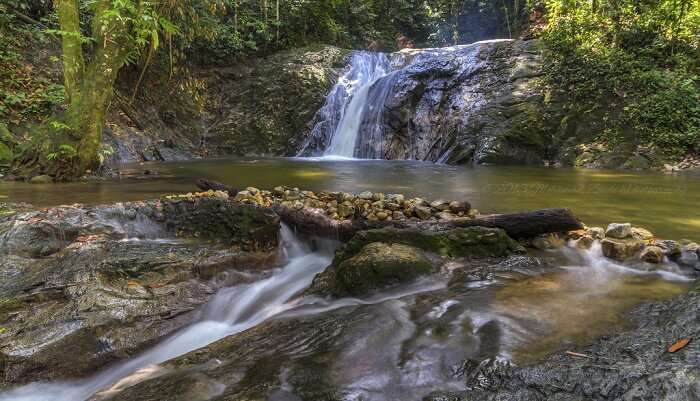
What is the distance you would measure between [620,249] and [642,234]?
515mm

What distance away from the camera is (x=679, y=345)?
1792 mm

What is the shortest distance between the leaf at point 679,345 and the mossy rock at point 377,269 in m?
1.59

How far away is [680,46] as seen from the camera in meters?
10.8

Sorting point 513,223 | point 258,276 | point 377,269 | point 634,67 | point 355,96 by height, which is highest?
point 634,67

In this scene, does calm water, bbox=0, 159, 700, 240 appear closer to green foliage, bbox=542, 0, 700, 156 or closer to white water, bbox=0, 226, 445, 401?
green foliage, bbox=542, 0, 700, 156

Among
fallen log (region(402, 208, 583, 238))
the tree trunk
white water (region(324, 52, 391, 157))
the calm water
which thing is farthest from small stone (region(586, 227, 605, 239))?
white water (region(324, 52, 391, 157))

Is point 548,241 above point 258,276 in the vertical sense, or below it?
above

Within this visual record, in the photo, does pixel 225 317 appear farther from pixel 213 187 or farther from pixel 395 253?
pixel 213 187

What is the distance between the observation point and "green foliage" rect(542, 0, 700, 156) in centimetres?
959

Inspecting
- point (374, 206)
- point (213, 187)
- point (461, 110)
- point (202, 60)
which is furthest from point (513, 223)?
point (202, 60)

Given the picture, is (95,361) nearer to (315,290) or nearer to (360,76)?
(315,290)

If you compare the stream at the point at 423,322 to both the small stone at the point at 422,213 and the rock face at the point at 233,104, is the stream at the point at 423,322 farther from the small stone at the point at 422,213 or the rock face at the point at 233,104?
the rock face at the point at 233,104

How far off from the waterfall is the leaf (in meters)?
11.6

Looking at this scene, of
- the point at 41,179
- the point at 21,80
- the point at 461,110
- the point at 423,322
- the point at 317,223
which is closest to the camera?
the point at 423,322
